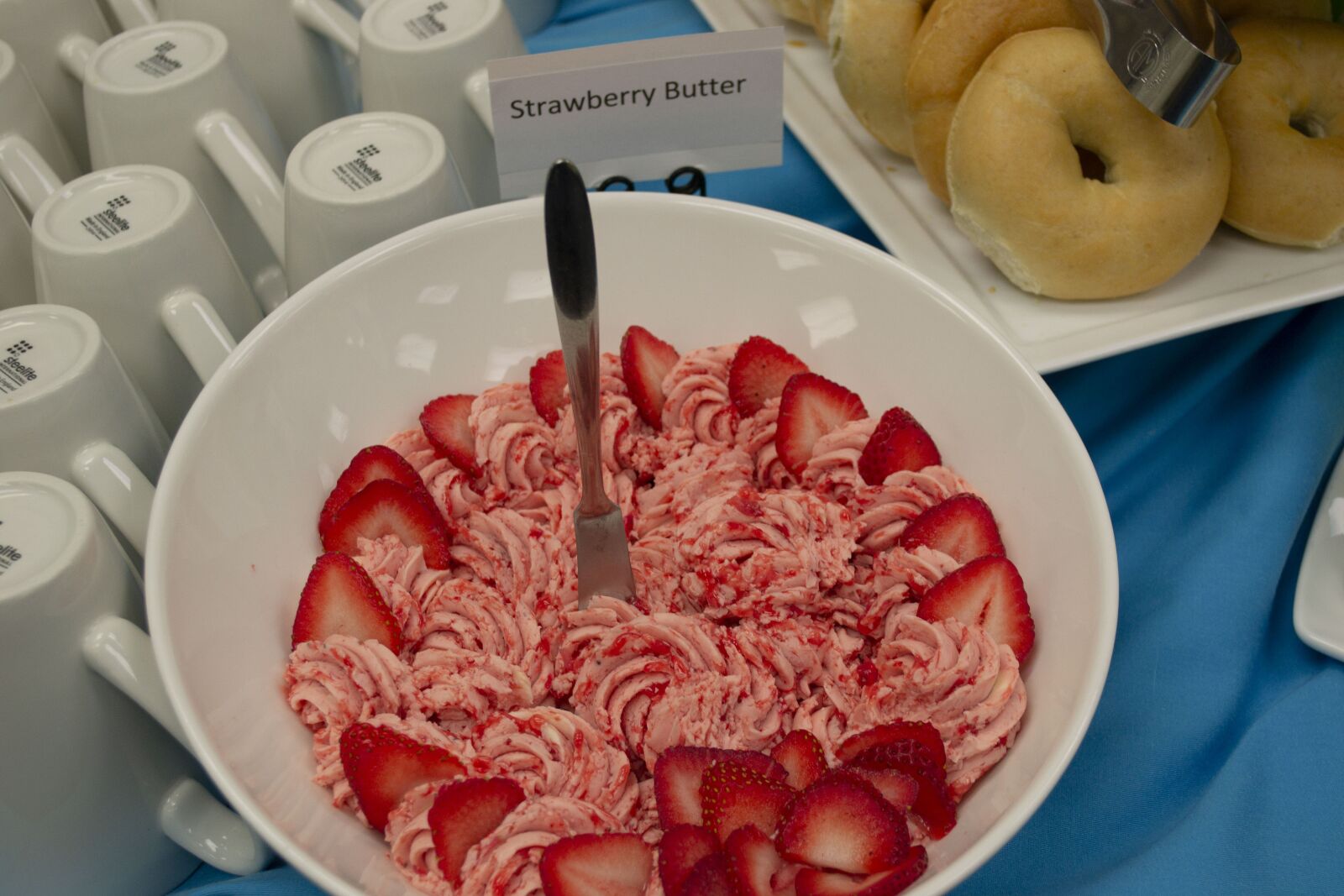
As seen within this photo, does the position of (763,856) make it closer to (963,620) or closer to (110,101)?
(963,620)

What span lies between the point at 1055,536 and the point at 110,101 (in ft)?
3.17

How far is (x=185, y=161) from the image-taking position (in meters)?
1.20

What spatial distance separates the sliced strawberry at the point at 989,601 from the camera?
83 centimetres

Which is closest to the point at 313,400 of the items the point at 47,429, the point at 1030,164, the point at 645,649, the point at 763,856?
the point at 47,429

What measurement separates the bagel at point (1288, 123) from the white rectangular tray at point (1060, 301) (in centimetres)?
5

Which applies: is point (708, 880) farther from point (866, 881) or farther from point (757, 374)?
point (757, 374)

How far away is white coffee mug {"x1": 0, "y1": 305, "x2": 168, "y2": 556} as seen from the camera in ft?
2.94

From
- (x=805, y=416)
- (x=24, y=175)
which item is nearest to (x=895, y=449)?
(x=805, y=416)

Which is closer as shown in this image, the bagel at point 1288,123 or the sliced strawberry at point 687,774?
the sliced strawberry at point 687,774

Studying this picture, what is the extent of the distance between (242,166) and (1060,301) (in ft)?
2.69

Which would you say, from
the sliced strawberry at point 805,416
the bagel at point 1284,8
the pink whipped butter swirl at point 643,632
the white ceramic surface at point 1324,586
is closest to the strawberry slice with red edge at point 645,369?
the pink whipped butter swirl at point 643,632

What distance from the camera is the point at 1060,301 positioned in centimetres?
118

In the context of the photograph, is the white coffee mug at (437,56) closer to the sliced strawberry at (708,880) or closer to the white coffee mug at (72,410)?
the white coffee mug at (72,410)

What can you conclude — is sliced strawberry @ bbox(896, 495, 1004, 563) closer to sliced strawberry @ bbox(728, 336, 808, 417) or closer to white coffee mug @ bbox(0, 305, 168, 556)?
sliced strawberry @ bbox(728, 336, 808, 417)
